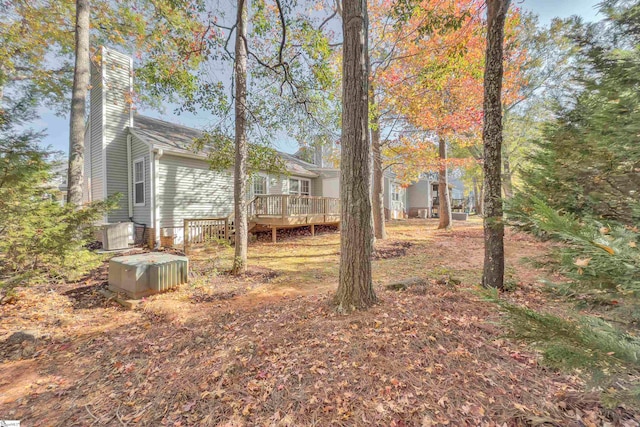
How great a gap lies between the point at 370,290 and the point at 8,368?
4.51 meters

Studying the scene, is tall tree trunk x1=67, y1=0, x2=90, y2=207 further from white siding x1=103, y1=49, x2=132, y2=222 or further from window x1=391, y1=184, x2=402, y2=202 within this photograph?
window x1=391, y1=184, x2=402, y2=202

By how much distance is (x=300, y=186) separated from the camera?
1589cm

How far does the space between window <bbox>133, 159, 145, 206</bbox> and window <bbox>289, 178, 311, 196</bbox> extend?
7.24 meters

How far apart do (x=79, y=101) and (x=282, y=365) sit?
880 cm

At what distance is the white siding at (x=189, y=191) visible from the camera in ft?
32.7

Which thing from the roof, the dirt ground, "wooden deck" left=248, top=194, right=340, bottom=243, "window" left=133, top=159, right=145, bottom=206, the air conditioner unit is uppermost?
the roof

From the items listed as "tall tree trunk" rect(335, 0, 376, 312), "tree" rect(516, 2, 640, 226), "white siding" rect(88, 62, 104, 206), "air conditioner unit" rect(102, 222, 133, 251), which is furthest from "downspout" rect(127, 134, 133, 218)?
"tree" rect(516, 2, 640, 226)

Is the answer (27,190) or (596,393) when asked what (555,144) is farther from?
(27,190)

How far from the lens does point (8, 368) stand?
3.03 m

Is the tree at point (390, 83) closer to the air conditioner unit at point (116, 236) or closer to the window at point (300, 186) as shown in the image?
the window at point (300, 186)

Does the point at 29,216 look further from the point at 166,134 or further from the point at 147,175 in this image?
the point at 166,134

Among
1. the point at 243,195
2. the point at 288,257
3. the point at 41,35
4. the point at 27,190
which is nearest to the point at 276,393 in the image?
the point at 243,195

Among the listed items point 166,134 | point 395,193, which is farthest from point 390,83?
point 395,193

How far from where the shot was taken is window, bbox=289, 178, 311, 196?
15.3 meters
